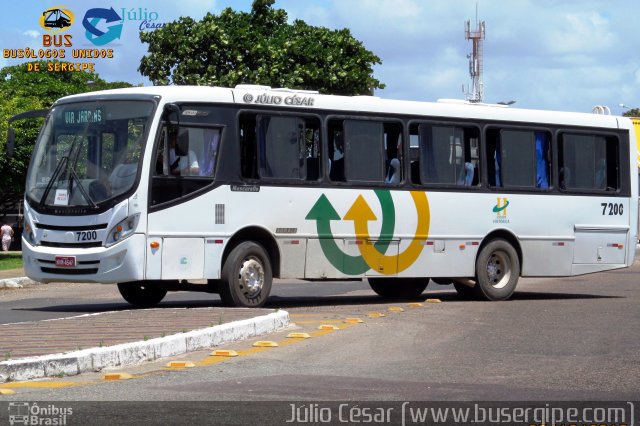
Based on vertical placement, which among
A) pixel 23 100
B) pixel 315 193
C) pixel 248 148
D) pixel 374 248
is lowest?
pixel 374 248

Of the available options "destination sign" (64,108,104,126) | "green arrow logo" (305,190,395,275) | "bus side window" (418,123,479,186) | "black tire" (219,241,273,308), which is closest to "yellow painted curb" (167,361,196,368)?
"black tire" (219,241,273,308)

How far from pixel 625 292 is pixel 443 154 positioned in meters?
5.13

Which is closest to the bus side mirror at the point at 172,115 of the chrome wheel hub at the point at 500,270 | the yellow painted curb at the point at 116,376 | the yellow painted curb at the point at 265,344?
the yellow painted curb at the point at 265,344

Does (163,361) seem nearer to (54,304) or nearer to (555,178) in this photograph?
(54,304)

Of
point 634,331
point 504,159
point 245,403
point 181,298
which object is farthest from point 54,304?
point 245,403

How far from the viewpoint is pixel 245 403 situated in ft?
29.1

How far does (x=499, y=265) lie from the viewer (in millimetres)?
21109

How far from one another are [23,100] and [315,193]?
3481 centimetres

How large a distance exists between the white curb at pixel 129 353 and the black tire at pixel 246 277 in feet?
9.26

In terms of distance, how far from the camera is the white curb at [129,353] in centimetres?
1016

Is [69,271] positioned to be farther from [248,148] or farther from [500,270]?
[500,270]

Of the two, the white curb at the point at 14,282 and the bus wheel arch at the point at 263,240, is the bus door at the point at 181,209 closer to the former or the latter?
the bus wheel arch at the point at 263,240

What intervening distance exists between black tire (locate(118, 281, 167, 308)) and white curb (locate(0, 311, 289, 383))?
4299 millimetres

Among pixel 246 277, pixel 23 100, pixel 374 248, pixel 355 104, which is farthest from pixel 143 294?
pixel 23 100
